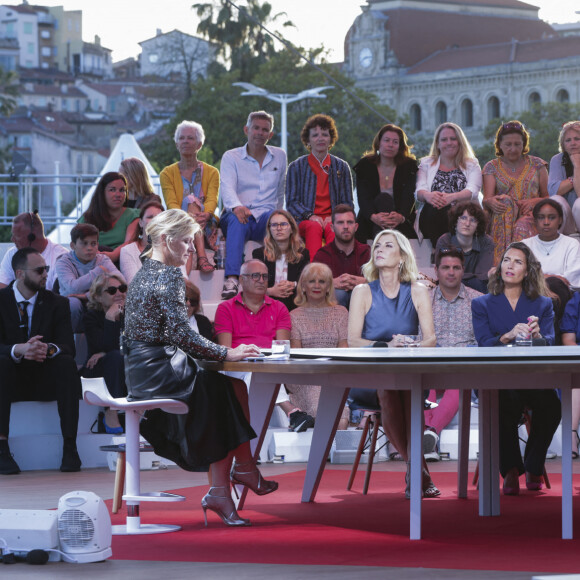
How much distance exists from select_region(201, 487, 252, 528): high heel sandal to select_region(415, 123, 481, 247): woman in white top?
4.43 meters

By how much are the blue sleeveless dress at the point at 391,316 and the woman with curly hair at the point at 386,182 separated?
2.32m

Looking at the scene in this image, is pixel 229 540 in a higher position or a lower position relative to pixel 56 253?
lower

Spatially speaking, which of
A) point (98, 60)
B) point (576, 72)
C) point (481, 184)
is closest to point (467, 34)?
point (576, 72)

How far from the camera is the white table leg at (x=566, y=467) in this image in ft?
16.9

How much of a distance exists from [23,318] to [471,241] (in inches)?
124

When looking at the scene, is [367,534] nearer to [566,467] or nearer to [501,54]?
[566,467]

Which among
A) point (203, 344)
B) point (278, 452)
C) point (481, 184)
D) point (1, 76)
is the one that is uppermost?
point (1, 76)

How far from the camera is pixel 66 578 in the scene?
454 cm

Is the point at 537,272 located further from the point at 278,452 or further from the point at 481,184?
the point at 481,184

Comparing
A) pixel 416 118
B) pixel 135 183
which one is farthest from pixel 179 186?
pixel 416 118

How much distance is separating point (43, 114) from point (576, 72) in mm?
33701

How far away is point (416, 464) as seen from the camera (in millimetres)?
5207

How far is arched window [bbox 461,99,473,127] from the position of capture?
87.2m

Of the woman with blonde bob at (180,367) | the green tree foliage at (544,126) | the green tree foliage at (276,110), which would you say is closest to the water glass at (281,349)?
the woman with blonde bob at (180,367)
